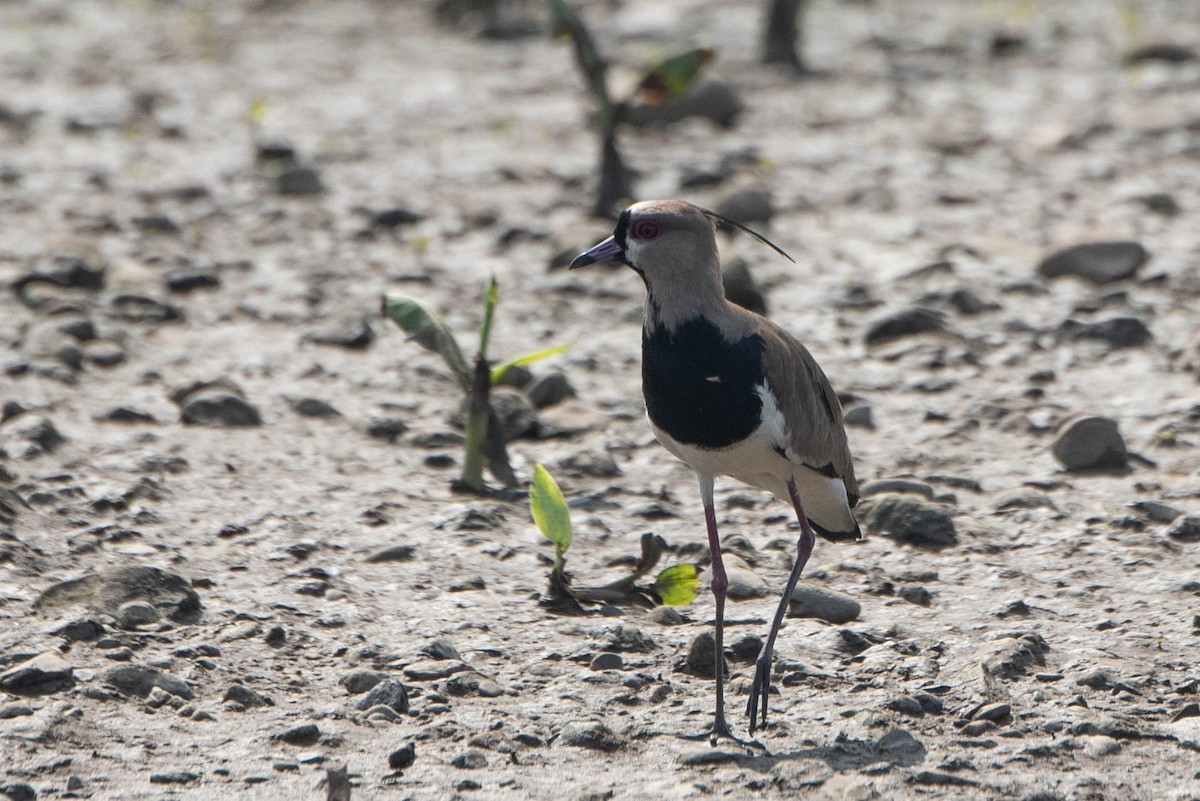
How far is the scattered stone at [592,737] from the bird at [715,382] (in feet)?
0.76

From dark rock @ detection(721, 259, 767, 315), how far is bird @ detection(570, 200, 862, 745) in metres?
2.99

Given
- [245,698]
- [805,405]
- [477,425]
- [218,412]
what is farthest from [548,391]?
[245,698]

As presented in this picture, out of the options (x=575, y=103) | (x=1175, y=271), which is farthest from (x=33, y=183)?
(x=1175, y=271)

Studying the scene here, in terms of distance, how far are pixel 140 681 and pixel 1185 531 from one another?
10.4 ft

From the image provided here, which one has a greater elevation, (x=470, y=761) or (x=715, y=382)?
(x=715, y=382)

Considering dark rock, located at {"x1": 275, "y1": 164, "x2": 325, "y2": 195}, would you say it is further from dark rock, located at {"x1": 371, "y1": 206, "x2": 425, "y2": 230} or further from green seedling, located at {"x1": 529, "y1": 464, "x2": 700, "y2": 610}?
green seedling, located at {"x1": 529, "y1": 464, "x2": 700, "y2": 610}

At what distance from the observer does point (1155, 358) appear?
7.03 m

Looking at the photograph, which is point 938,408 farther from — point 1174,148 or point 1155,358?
point 1174,148

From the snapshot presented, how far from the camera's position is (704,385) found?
414cm

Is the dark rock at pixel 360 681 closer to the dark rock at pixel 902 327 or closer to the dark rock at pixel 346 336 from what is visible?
the dark rock at pixel 346 336

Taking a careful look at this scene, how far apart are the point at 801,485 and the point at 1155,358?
9.82 feet

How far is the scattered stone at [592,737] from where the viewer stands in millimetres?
4043

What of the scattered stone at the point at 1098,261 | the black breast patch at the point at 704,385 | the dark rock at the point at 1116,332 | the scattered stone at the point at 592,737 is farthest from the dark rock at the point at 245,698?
the scattered stone at the point at 1098,261

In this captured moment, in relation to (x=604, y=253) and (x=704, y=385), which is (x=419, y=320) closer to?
(x=604, y=253)
